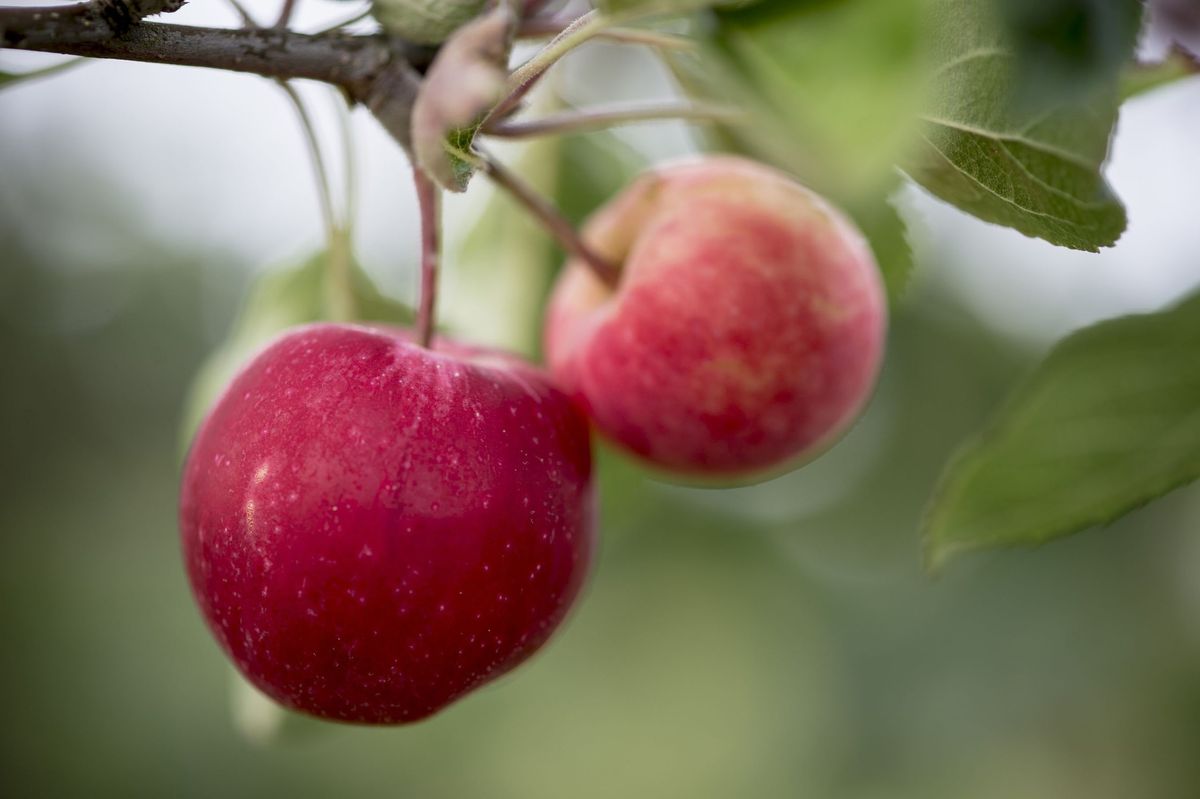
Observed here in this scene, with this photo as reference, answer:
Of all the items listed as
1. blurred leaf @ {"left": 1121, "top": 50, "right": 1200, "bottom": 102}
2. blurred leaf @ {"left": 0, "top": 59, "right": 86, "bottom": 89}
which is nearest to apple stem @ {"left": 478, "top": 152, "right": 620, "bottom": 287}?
blurred leaf @ {"left": 0, "top": 59, "right": 86, "bottom": 89}

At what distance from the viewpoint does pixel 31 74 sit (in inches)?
22.7

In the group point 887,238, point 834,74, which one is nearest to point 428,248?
point 834,74

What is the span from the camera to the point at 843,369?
2.29 ft

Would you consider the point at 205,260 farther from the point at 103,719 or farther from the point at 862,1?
the point at 862,1

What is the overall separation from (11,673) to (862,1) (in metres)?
9.83

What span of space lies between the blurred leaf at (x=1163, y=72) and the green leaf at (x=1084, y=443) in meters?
0.16

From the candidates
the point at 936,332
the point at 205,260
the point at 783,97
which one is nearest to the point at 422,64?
the point at 783,97

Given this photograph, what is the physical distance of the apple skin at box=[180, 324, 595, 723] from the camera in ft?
1.63

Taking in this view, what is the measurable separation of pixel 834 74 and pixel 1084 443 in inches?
12.1

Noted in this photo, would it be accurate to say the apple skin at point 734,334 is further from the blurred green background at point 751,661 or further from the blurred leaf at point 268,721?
the blurred green background at point 751,661

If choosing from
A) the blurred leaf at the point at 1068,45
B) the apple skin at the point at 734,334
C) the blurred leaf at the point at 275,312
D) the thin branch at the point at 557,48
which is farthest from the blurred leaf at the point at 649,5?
the blurred leaf at the point at 275,312

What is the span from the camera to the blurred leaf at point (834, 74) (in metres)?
0.35

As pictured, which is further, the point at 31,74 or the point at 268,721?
the point at 268,721

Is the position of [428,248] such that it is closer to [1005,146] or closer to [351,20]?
[351,20]
